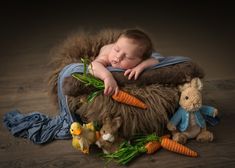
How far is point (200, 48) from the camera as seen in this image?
244 cm

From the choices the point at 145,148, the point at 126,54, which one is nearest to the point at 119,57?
the point at 126,54

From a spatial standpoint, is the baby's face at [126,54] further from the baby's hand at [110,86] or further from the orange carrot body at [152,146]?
the orange carrot body at [152,146]

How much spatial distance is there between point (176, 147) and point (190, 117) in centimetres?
13

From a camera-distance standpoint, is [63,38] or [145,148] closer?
[145,148]

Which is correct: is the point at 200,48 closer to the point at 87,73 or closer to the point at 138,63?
the point at 138,63

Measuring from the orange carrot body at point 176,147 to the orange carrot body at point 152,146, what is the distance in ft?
0.08

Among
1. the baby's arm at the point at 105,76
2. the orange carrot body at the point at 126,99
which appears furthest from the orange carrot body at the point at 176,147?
the baby's arm at the point at 105,76

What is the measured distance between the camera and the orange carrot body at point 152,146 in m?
1.51

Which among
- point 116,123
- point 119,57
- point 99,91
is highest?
point 119,57

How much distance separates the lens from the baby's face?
1.50 metres

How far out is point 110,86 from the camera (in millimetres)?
1443

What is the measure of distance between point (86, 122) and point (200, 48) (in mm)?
1141

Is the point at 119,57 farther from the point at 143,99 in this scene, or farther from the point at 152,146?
the point at 152,146

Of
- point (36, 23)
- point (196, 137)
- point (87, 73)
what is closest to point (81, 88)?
point (87, 73)
